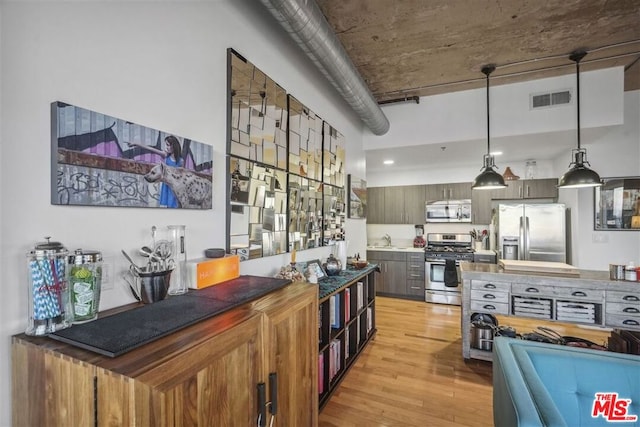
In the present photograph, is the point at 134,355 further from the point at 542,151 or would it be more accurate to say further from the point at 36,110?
the point at 542,151

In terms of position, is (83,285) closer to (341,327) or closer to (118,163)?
(118,163)

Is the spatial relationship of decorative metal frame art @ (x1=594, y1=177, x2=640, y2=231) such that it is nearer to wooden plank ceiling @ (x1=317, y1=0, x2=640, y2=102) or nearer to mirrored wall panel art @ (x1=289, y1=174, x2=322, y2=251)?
wooden plank ceiling @ (x1=317, y1=0, x2=640, y2=102)

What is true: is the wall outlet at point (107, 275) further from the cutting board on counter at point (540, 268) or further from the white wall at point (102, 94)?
the cutting board on counter at point (540, 268)

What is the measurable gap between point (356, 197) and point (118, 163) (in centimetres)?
319

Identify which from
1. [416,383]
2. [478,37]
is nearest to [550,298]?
[416,383]

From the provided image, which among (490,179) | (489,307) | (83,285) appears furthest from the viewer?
(490,179)

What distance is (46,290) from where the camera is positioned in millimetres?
883

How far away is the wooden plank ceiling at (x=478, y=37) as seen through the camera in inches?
88.6

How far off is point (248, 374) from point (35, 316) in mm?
687

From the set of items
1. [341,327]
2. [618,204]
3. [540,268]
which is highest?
[618,204]

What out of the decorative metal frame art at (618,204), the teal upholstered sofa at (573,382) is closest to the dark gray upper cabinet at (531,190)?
the decorative metal frame art at (618,204)

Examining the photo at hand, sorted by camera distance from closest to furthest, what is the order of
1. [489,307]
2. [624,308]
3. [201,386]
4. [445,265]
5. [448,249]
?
[201,386]
[624,308]
[489,307]
[445,265]
[448,249]

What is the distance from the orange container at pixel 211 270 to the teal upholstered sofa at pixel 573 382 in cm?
141

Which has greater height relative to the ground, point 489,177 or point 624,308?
point 489,177
